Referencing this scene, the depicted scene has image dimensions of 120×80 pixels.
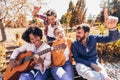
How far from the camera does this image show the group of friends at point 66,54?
4383 millimetres

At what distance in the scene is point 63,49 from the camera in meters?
4.49

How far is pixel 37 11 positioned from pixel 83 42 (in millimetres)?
1375

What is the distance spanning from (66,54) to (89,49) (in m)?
0.39

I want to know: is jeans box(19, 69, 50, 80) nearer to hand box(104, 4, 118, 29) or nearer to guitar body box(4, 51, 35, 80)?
guitar body box(4, 51, 35, 80)

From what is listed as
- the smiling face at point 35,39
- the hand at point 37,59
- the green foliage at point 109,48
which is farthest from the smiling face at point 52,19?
the green foliage at point 109,48

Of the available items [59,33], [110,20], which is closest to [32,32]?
[59,33]

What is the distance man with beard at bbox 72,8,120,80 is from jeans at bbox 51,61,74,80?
0.14m

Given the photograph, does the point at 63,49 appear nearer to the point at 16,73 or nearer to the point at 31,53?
the point at 31,53

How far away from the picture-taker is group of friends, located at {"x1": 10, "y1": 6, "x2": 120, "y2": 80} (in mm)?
4383

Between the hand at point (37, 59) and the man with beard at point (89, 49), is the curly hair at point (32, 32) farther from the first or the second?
the man with beard at point (89, 49)

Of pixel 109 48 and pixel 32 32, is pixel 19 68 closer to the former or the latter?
pixel 32 32

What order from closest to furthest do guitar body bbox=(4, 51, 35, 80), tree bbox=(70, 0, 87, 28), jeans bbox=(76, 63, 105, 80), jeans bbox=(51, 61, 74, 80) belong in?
jeans bbox=(76, 63, 105, 80) < jeans bbox=(51, 61, 74, 80) < guitar body bbox=(4, 51, 35, 80) < tree bbox=(70, 0, 87, 28)

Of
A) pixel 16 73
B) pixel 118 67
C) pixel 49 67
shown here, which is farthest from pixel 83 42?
pixel 118 67

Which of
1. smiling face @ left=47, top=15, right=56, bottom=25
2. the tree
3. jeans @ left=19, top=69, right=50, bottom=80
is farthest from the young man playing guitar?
the tree
